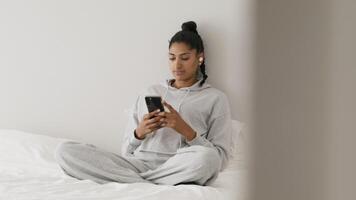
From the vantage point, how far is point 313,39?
143 mm

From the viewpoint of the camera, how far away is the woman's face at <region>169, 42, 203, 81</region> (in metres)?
1.87

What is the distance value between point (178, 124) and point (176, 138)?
0.12m

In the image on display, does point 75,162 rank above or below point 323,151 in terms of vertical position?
below

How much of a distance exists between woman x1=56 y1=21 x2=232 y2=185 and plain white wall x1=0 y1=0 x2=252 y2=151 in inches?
4.5

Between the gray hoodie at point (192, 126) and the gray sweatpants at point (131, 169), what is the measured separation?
0.38ft

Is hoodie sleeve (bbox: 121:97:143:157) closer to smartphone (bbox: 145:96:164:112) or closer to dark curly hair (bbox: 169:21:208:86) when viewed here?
smartphone (bbox: 145:96:164:112)

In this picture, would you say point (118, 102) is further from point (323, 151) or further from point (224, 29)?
point (323, 151)

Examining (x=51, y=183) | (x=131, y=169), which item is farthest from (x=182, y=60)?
(x=51, y=183)

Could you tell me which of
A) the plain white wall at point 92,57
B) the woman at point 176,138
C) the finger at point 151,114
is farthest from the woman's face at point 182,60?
the finger at point 151,114

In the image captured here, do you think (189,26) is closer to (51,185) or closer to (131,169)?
(131,169)

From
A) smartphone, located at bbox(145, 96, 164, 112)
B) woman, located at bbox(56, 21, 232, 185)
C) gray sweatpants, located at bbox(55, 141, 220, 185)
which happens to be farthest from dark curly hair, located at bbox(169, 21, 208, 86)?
gray sweatpants, located at bbox(55, 141, 220, 185)

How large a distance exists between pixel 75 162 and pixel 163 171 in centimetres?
28

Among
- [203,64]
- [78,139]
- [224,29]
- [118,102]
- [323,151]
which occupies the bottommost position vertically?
[78,139]

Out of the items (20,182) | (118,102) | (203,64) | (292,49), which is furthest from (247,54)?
(118,102)
